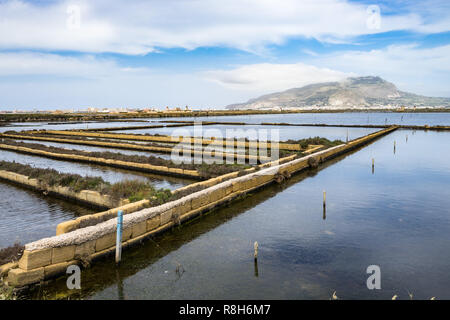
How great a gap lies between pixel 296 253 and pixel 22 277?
5.92m

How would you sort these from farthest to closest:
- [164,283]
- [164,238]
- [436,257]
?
[164,238], [436,257], [164,283]

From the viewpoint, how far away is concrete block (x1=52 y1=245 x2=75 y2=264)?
6723 millimetres

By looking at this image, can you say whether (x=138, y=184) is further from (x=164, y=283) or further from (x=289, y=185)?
(x=289, y=185)

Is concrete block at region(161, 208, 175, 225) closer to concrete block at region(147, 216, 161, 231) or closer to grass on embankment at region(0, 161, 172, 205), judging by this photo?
concrete block at region(147, 216, 161, 231)

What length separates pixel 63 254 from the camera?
6.88m

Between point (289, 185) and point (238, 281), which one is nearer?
Result: point (238, 281)

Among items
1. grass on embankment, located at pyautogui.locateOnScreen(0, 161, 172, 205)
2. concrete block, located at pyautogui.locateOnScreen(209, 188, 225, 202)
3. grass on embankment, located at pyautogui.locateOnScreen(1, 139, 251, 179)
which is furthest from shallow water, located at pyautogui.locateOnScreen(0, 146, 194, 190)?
concrete block, located at pyautogui.locateOnScreen(209, 188, 225, 202)

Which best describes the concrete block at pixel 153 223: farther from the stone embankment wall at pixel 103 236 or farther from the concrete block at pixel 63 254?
the concrete block at pixel 63 254

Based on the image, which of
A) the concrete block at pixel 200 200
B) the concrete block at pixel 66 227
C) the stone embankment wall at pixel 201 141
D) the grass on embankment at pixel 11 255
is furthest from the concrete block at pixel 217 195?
the stone embankment wall at pixel 201 141

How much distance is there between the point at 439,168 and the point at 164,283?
2051cm

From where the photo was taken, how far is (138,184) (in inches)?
503

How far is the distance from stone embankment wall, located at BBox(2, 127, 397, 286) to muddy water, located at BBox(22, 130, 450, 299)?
32 centimetres

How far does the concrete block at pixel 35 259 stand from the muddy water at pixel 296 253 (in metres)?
0.51
